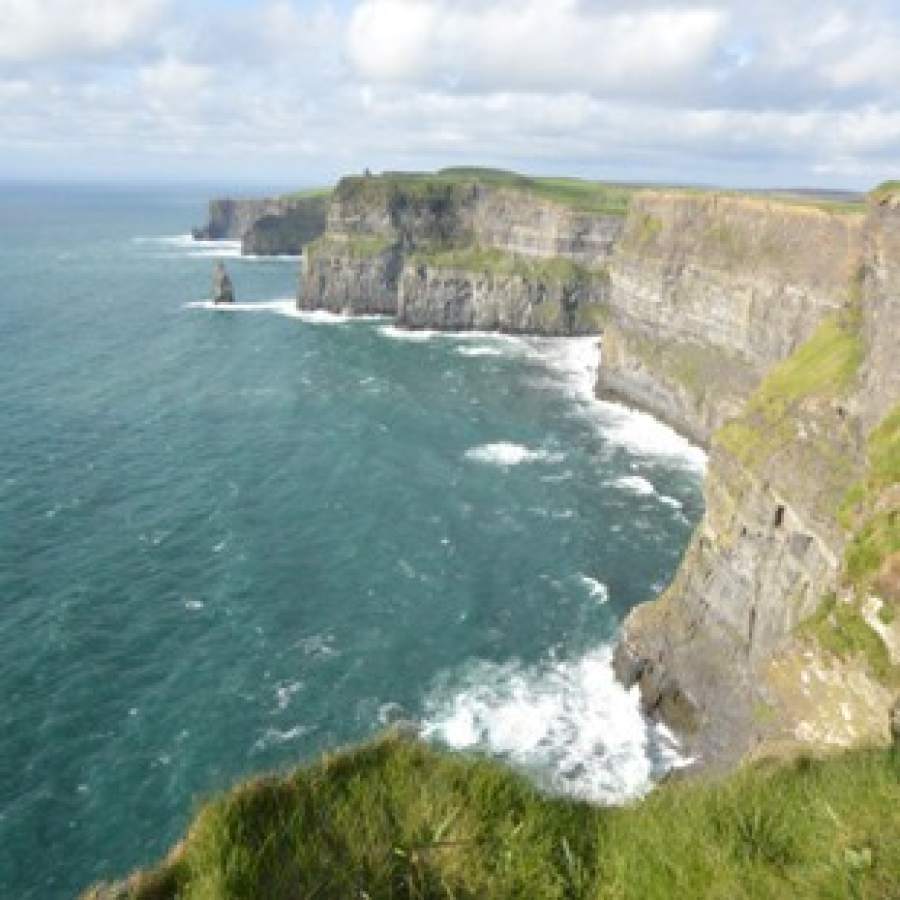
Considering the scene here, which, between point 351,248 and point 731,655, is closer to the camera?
point 731,655

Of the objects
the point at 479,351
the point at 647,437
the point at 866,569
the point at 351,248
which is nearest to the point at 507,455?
the point at 647,437

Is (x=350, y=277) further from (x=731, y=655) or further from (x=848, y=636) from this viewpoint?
(x=848, y=636)

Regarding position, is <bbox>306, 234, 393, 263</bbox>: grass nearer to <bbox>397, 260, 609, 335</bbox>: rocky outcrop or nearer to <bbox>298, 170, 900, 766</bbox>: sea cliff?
<bbox>397, 260, 609, 335</bbox>: rocky outcrop

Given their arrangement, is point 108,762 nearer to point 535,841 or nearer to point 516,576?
point 516,576

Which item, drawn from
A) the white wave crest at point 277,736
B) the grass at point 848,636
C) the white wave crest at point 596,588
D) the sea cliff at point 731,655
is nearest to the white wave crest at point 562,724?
the sea cliff at point 731,655

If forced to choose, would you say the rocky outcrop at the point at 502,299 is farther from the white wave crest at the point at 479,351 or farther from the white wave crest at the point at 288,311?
the white wave crest at the point at 479,351

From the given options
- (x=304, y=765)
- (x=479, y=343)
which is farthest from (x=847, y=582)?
(x=479, y=343)
